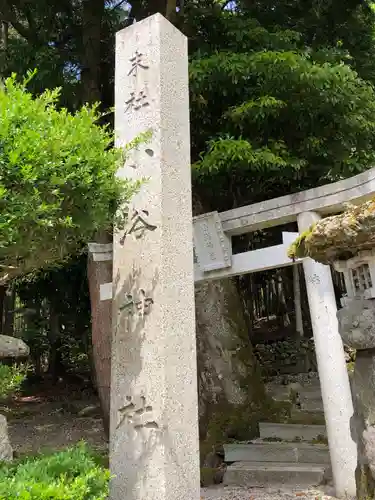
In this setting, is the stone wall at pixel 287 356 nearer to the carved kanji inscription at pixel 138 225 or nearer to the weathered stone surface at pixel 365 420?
the weathered stone surface at pixel 365 420

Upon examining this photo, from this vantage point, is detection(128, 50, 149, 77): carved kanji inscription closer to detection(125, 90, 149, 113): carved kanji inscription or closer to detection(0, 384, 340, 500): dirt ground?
detection(125, 90, 149, 113): carved kanji inscription

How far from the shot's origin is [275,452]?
620 centimetres

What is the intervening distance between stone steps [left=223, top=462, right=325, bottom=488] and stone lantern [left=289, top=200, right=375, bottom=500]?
1988mm

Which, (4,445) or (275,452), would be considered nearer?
(4,445)

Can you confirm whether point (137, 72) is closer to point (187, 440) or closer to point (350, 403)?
point (187, 440)

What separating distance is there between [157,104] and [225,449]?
4.44 m

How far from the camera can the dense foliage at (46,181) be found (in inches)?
98.8

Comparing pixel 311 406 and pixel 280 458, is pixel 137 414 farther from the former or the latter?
pixel 311 406

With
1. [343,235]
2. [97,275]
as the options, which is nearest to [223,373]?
[97,275]

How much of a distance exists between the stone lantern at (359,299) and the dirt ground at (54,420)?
256 cm

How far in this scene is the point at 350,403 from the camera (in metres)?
4.62

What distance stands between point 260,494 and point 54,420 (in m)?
6.01

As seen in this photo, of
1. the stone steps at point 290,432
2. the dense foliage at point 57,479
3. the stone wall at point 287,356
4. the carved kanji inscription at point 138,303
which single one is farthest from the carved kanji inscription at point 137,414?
the stone wall at point 287,356

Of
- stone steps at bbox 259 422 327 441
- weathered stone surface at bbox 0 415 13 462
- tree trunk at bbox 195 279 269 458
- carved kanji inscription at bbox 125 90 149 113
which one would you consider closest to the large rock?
weathered stone surface at bbox 0 415 13 462
